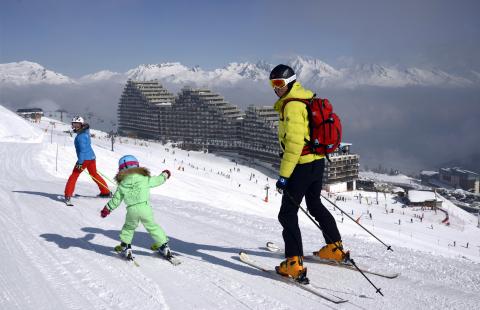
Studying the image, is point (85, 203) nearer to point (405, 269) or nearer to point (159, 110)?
point (405, 269)

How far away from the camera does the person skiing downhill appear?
527 centimetres

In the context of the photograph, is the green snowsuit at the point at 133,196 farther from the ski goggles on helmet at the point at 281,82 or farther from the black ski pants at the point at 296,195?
A: the ski goggles on helmet at the point at 281,82

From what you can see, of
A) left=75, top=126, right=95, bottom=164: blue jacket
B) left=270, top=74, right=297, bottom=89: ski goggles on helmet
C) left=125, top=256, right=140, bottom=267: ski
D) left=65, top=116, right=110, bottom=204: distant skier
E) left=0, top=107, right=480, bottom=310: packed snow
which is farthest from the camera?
left=75, top=126, right=95, bottom=164: blue jacket

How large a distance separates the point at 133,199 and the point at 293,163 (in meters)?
2.12

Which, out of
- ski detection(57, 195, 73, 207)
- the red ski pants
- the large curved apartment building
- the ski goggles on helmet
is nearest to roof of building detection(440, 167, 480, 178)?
the large curved apartment building

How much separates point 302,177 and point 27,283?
316 centimetres

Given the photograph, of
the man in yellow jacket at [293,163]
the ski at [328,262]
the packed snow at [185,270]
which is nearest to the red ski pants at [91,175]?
the packed snow at [185,270]

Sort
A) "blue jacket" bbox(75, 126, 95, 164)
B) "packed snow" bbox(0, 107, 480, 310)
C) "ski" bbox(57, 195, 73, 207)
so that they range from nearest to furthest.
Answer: "packed snow" bbox(0, 107, 480, 310) < "ski" bbox(57, 195, 73, 207) < "blue jacket" bbox(75, 126, 95, 164)

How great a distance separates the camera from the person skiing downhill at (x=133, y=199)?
527 cm

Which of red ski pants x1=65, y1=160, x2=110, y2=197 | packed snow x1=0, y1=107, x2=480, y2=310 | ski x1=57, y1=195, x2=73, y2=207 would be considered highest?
red ski pants x1=65, y1=160, x2=110, y2=197

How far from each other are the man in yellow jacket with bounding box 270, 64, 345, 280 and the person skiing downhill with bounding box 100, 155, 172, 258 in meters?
1.65

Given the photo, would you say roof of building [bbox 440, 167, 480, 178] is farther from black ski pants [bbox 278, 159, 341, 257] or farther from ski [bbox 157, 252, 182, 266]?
ski [bbox 157, 252, 182, 266]

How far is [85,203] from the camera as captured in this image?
8.99 meters

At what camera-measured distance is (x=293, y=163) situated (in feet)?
14.7
